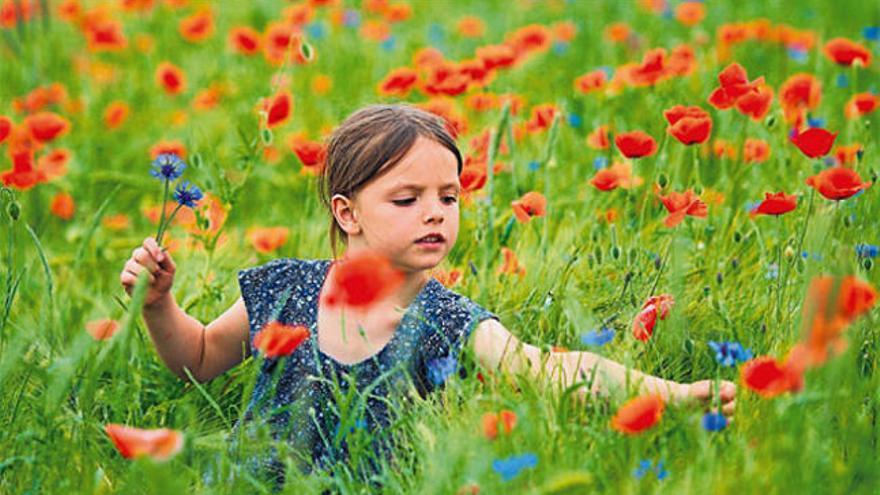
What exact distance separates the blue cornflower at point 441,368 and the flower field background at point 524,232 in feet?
0.07

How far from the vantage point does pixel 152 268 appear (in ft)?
7.37

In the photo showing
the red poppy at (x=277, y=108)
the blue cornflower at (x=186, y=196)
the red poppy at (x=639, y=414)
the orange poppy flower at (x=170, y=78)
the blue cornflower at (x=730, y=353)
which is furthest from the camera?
the orange poppy flower at (x=170, y=78)

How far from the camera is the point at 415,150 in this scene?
7.18ft

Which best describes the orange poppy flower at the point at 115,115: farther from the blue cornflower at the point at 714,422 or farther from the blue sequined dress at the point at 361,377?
the blue cornflower at the point at 714,422

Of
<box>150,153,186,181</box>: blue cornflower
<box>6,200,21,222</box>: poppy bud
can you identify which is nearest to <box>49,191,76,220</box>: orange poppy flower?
<box>6,200,21,222</box>: poppy bud

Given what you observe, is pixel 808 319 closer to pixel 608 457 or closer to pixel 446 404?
pixel 608 457

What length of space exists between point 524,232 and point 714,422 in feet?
3.61

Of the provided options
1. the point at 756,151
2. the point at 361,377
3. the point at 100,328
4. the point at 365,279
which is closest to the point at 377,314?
the point at 361,377

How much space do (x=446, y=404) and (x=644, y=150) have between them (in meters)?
0.69

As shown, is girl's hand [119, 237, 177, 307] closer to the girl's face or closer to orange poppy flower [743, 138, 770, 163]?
the girl's face

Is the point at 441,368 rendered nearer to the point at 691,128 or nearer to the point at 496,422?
the point at 496,422

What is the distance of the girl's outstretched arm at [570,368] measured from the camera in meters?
2.00

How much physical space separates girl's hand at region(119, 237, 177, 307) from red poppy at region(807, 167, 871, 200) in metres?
1.04

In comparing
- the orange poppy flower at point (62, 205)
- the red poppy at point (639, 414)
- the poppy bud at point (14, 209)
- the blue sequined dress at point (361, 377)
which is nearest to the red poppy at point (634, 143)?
the blue sequined dress at point (361, 377)
